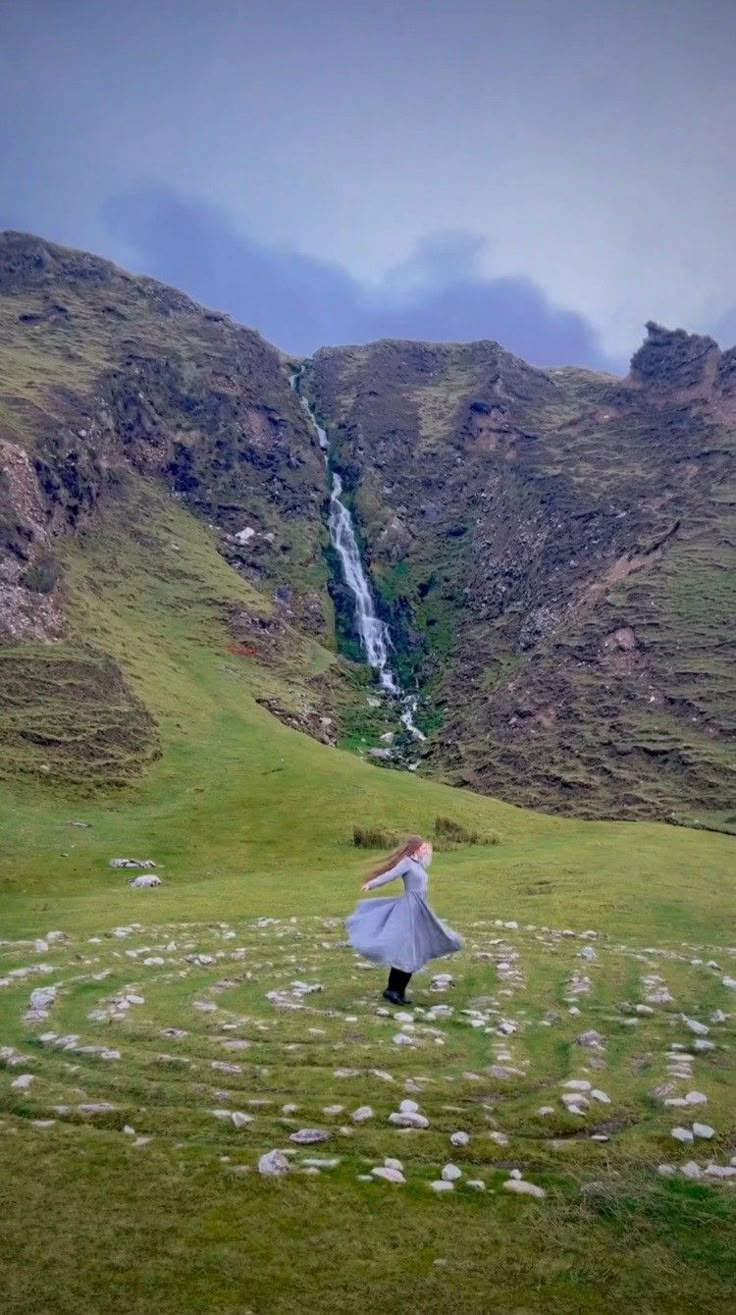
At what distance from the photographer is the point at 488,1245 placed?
669 centimetres

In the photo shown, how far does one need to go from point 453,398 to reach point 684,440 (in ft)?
188

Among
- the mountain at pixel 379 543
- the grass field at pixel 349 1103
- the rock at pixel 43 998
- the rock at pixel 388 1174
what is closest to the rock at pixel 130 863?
the grass field at pixel 349 1103

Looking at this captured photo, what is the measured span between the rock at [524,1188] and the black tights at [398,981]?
5.97 metres

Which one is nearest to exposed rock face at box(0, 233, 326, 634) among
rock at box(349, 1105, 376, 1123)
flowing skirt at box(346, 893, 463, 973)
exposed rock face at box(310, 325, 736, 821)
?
exposed rock face at box(310, 325, 736, 821)

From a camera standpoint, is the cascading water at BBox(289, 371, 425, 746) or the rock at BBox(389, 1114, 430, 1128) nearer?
the rock at BBox(389, 1114, 430, 1128)

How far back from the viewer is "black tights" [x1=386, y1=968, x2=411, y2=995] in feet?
44.9

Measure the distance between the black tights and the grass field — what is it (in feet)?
1.38

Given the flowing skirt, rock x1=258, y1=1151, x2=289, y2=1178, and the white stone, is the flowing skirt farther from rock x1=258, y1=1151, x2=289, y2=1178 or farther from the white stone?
rock x1=258, y1=1151, x2=289, y2=1178

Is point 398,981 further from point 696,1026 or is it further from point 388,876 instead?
point 696,1026

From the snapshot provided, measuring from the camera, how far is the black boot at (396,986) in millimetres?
13641

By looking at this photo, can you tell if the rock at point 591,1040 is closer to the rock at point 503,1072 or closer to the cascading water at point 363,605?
the rock at point 503,1072

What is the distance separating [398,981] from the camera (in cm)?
1371

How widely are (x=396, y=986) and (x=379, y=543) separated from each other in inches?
4394

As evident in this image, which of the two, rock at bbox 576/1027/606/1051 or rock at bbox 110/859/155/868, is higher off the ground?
rock at bbox 576/1027/606/1051
